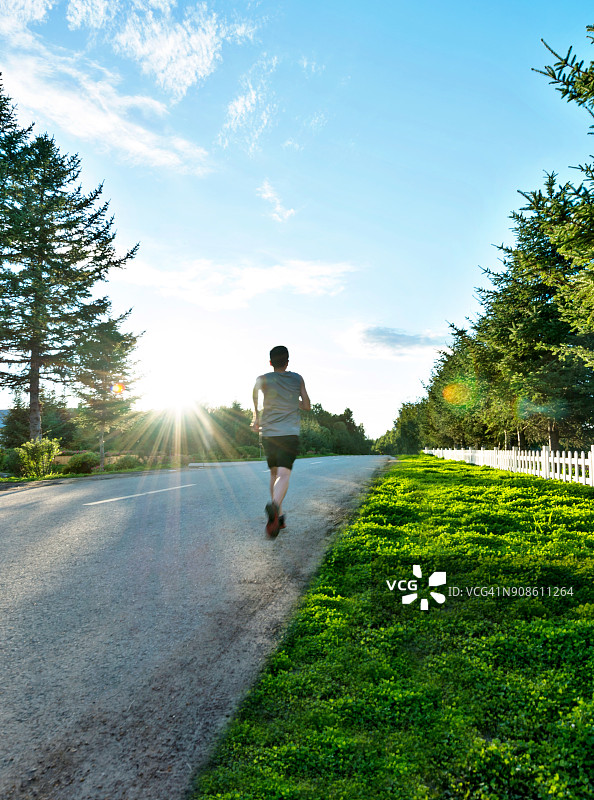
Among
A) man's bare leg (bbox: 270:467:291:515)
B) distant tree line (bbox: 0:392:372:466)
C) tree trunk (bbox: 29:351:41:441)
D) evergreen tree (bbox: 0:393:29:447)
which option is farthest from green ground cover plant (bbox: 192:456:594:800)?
evergreen tree (bbox: 0:393:29:447)

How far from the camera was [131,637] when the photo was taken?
337 centimetres

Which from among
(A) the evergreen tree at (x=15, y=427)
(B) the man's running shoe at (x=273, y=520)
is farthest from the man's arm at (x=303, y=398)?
(A) the evergreen tree at (x=15, y=427)

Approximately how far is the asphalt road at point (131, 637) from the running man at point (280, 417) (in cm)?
88

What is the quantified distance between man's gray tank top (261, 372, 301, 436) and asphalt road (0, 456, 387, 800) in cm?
140

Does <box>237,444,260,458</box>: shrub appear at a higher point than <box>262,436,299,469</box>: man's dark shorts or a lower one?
lower

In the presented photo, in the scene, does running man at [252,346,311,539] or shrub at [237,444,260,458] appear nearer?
running man at [252,346,311,539]

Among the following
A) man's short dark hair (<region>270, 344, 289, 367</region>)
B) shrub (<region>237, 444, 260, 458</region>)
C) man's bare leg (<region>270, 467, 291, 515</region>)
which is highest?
man's short dark hair (<region>270, 344, 289, 367</region>)

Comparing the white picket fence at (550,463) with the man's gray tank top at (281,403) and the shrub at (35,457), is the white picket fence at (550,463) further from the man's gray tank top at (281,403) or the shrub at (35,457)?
the shrub at (35,457)

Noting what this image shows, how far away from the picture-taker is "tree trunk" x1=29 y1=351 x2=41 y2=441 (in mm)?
22562

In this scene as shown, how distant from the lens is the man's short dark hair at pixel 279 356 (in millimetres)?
6238

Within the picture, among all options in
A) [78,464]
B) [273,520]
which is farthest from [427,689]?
[78,464]

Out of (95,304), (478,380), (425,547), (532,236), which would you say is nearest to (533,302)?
(532,236)

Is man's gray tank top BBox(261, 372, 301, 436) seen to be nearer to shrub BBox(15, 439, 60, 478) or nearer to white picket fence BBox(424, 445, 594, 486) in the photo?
white picket fence BBox(424, 445, 594, 486)

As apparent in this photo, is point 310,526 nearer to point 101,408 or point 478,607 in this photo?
point 478,607
